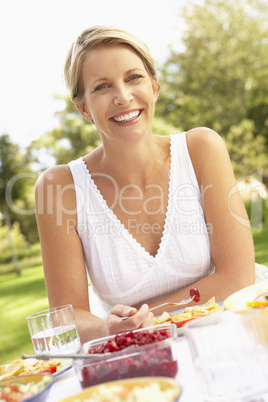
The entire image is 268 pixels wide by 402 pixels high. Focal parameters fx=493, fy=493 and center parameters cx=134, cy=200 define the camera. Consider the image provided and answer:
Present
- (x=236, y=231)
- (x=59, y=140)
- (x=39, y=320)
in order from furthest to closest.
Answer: (x=59, y=140), (x=236, y=231), (x=39, y=320)

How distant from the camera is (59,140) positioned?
18.0 metres

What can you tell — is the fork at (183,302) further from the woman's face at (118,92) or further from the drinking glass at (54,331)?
the woman's face at (118,92)

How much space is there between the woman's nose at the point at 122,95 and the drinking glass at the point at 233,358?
1.43 meters

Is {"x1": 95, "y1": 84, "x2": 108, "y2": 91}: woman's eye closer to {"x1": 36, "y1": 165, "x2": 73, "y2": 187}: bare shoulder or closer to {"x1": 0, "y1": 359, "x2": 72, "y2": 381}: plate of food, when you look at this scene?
{"x1": 36, "y1": 165, "x2": 73, "y2": 187}: bare shoulder

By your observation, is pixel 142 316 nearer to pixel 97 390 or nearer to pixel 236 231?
pixel 97 390

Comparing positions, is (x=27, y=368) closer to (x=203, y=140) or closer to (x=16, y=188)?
(x=203, y=140)

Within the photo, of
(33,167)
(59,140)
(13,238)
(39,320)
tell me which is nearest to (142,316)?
(39,320)

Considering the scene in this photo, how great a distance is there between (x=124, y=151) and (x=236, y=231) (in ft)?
2.14

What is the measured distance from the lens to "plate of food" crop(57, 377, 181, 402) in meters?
0.84

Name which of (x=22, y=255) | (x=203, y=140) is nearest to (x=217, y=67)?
(x=22, y=255)

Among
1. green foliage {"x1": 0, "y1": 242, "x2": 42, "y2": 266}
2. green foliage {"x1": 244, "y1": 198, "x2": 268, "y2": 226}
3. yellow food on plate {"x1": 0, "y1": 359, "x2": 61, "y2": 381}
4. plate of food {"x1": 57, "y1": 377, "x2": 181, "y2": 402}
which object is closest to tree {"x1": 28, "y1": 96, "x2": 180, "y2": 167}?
green foliage {"x1": 0, "y1": 242, "x2": 42, "y2": 266}

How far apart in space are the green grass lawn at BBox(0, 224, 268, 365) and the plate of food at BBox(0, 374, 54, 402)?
612 centimetres

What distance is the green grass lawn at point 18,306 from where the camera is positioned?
784 cm

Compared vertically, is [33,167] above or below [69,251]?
above
